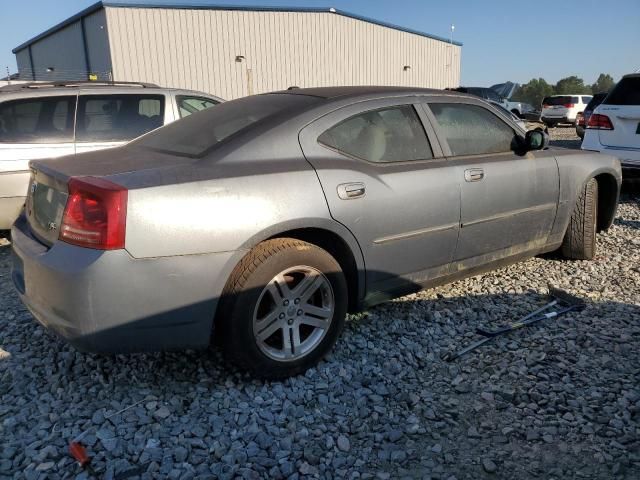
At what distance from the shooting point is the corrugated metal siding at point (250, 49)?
1880 cm

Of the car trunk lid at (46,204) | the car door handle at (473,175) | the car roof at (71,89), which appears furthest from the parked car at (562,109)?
the car trunk lid at (46,204)

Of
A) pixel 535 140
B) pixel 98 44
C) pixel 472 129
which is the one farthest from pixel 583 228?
pixel 98 44

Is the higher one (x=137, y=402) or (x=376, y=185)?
(x=376, y=185)

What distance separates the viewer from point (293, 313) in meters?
2.83

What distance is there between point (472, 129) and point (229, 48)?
18.9 m

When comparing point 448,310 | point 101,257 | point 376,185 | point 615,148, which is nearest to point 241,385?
point 101,257

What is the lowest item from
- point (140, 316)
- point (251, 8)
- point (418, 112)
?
point (140, 316)

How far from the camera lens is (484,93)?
22578 millimetres

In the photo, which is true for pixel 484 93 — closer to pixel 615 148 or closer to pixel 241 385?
pixel 615 148

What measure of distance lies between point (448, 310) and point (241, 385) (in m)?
1.62

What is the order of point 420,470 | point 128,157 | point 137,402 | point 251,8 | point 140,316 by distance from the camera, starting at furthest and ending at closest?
point 251,8 → point 128,157 → point 137,402 → point 140,316 → point 420,470

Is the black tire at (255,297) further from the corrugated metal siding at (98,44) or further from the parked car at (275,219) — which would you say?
the corrugated metal siding at (98,44)

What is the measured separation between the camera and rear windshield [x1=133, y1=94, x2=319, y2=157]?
2.93 m

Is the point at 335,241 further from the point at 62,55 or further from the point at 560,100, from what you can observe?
the point at 560,100
